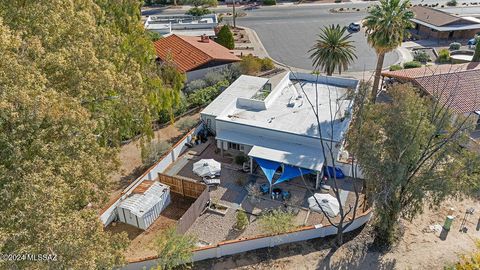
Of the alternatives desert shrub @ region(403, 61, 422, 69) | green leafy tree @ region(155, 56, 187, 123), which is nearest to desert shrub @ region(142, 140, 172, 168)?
green leafy tree @ region(155, 56, 187, 123)

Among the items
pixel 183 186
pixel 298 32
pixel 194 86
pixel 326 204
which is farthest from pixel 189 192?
pixel 298 32

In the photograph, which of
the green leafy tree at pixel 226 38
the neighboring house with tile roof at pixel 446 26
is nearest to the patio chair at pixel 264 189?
the green leafy tree at pixel 226 38

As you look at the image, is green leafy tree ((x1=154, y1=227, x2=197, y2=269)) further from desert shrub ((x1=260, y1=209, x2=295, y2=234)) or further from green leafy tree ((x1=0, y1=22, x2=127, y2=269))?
desert shrub ((x1=260, y1=209, x2=295, y2=234))

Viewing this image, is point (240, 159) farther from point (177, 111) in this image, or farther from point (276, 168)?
point (177, 111)

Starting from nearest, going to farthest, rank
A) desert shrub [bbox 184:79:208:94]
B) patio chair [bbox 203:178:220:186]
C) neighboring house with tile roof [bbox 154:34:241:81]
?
patio chair [bbox 203:178:220:186]
desert shrub [bbox 184:79:208:94]
neighboring house with tile roof [bbox 154:34:241:81]

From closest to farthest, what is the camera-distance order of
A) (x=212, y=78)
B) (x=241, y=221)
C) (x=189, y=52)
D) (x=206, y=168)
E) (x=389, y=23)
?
(x=241, y=221) → (x=206, y=168) → (x=389, y=23) → (x=212, y=78) → (x=189, y=52)

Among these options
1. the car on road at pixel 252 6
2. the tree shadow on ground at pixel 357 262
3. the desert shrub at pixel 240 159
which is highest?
the car on road at pixel 252 6

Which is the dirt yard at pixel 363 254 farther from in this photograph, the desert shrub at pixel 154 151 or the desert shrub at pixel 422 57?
the desert shrub at pixel 422 57
